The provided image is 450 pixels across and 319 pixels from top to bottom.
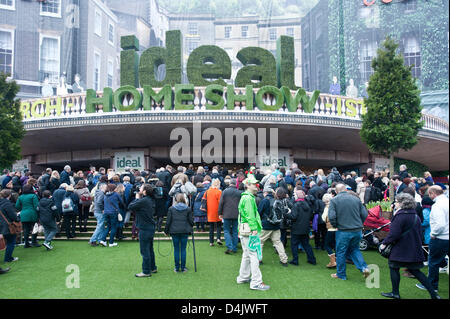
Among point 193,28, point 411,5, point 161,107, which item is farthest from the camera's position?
point 193,28

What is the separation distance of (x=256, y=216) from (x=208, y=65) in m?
12.0

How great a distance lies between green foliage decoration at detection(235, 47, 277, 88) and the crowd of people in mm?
7113

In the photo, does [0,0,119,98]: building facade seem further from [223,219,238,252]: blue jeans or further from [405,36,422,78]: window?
[405,36,422,78]: window

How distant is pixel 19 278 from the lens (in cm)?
644

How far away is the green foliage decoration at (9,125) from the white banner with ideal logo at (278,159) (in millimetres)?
11240

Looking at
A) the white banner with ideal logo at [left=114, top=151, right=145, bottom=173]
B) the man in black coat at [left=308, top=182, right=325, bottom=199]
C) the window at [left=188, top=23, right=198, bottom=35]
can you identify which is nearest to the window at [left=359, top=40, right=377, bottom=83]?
the window at [left=188, top=23, right=198, bottom=35]

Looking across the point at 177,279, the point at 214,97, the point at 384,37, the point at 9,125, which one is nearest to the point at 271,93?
the point at 214,97

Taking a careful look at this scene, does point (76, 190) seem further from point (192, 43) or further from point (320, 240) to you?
point (192, 43)

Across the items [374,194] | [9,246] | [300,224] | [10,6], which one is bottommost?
[9,246]

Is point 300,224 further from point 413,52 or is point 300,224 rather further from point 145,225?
point 413,52

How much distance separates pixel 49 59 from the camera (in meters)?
26.2

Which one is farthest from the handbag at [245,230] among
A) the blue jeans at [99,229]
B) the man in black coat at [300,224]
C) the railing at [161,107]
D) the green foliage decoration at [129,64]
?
the green foliage decoration at [129,64]

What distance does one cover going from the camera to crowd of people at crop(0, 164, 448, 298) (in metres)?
5.22

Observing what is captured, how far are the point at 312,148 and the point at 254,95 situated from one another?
6.39 meters
